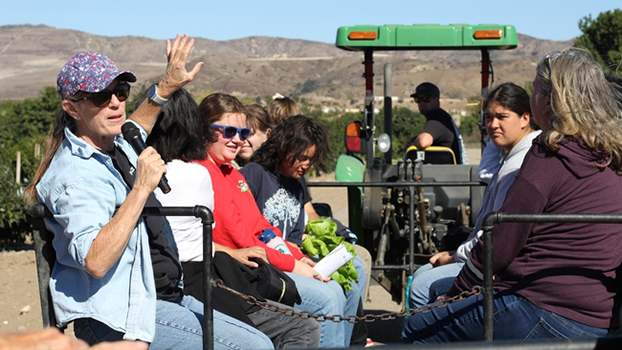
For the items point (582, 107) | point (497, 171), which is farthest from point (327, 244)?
point (582, 107)

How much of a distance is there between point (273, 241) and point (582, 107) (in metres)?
1.80

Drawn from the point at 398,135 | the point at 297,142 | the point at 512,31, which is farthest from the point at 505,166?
the point at 398,135

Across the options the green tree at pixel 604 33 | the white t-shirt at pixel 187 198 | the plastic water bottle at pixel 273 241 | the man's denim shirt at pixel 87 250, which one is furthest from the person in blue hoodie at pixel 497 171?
the green tree at pixel 604 33

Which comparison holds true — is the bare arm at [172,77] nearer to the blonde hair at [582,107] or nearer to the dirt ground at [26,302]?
the blonde hair at [582,107]

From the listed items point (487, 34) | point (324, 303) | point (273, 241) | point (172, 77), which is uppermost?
point (487, 34)

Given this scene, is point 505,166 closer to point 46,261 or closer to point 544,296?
point 544,296

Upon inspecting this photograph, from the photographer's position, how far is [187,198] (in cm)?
305

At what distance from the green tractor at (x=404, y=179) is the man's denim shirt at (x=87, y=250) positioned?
10.6ft

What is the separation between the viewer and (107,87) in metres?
2.68

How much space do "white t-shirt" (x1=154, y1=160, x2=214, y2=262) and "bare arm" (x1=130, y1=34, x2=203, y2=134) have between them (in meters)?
0.25

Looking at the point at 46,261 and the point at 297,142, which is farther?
the point at 297,142

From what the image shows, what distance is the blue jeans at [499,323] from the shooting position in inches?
104

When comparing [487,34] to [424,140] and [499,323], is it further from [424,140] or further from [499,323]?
[499,323]

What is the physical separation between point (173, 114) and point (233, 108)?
0.58 metres
